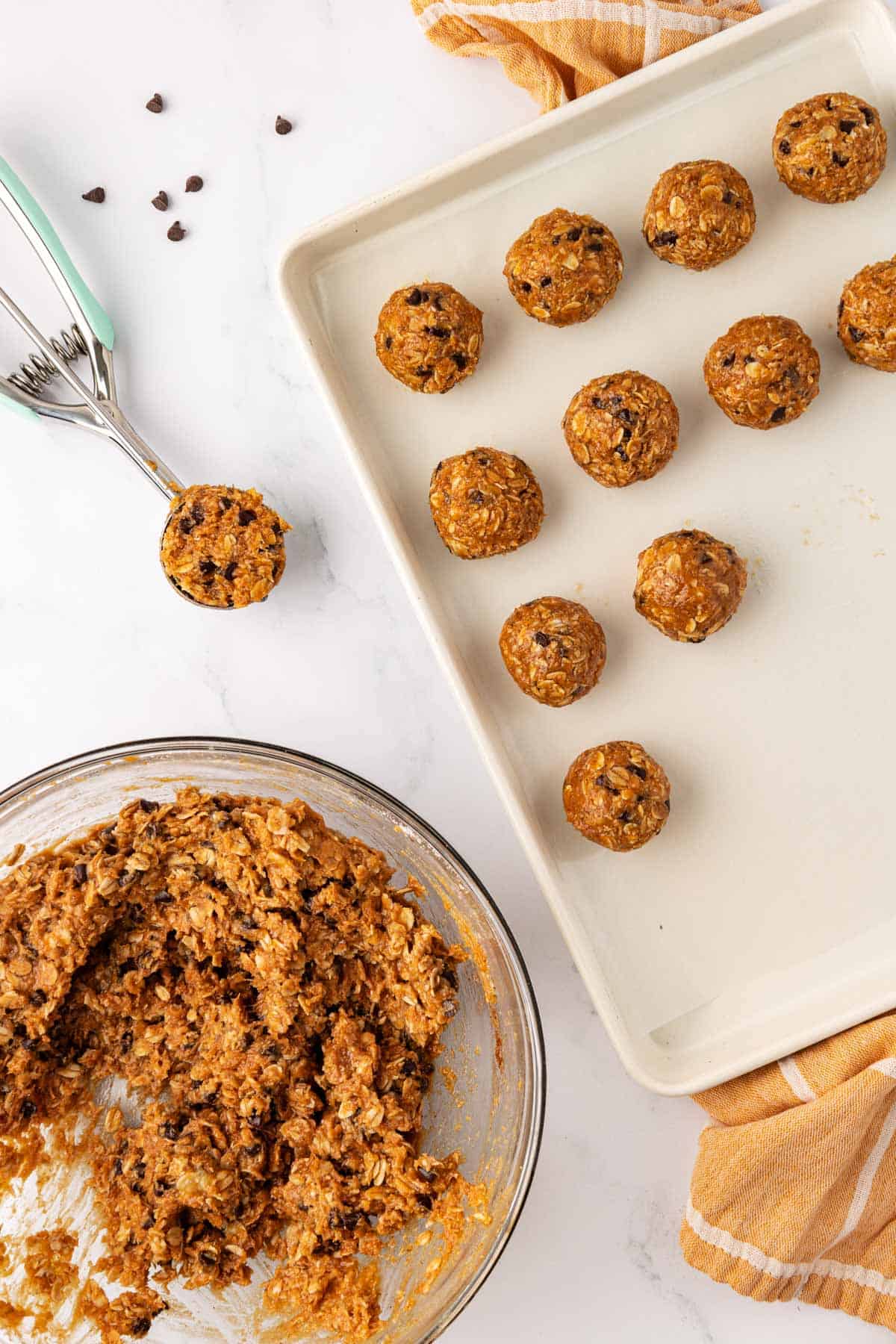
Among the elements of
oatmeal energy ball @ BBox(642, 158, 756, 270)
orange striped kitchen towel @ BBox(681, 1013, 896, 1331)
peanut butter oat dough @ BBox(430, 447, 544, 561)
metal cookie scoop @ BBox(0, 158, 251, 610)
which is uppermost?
metal cookie scoop @ BBox(0, 158, 251, 610)

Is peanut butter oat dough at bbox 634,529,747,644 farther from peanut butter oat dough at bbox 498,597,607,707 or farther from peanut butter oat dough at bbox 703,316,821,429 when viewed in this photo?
peanut butter oat dough at bbox 703,316,821,429

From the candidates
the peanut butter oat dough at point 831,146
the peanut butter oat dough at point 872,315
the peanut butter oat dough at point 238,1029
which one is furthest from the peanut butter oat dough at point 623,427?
the peanut butter oat dough at point 238,1029

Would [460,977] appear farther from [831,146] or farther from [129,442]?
[831,146]

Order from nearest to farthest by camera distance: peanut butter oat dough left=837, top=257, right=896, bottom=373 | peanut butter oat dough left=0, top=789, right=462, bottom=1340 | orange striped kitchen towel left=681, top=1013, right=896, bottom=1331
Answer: peanut butter oat dough left=0, top=789, right=462, bottom=1340 → peanut butter oat dough left=837, top=257, right=896, bottom=373 → orange striped kitchen towel left=681, top=1013, right=896, bottom=1331

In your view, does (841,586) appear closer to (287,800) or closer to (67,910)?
(287,800)

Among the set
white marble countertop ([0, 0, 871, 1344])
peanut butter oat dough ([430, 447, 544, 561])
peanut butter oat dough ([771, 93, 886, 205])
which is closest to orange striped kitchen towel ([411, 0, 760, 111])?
white marble countertop ([0, 0, 871, 1344])

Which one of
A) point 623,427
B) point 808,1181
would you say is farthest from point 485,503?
point 808,1181

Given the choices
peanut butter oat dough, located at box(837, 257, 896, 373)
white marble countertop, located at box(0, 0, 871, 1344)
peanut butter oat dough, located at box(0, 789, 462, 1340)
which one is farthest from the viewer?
white marble countertop, located at box(0, 0, 871, 1344)
